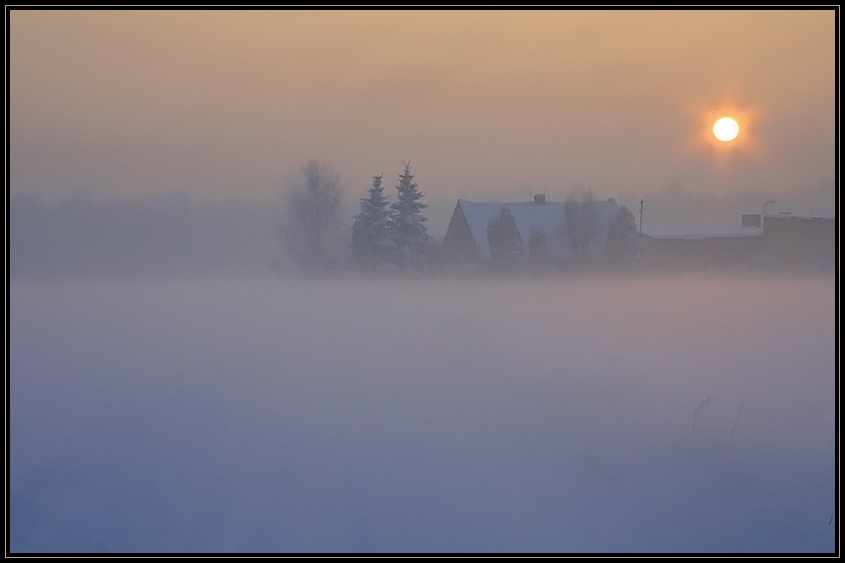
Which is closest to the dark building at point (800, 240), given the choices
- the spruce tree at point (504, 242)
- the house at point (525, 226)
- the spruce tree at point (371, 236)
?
the house at point (525, 226)

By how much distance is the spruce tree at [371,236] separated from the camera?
2.69 metres

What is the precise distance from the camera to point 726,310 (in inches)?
109

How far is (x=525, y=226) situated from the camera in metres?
2.75

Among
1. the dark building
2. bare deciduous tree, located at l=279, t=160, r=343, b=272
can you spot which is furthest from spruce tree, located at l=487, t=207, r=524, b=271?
the dark building

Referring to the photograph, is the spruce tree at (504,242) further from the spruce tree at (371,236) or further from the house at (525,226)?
the spruce tree at (371,236)

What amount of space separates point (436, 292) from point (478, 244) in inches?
14.1

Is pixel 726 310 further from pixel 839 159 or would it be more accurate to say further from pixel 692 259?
pixel 839 159

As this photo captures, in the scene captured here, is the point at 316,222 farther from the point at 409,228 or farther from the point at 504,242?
the point at 504,242

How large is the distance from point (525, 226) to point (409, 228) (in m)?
0.65

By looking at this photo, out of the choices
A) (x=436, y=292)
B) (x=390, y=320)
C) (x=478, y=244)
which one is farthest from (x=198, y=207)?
(x=478, y=244)

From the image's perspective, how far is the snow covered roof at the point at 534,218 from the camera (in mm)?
2740

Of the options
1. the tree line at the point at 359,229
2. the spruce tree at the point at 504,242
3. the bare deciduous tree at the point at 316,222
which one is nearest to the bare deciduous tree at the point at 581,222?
the spruce tree at the point at 504,242

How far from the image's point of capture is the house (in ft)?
8.96

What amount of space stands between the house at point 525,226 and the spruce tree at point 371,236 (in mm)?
327
